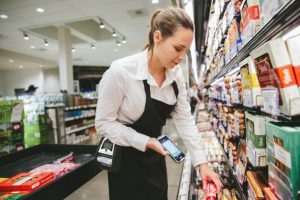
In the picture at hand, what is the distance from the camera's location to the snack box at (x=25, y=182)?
1.16 meters

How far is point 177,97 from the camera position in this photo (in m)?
1.58

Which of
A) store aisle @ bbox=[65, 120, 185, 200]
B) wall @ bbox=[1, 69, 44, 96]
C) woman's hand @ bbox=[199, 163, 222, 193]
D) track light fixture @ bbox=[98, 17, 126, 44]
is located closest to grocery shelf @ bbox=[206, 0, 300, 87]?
woman's hand @ bbox=[199, 163, 222, 193]

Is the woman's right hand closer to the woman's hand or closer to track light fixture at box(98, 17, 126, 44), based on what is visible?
the woman's hand

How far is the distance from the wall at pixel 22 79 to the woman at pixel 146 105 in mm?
15577

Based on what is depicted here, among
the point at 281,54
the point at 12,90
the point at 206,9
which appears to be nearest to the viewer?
the point at 281,54

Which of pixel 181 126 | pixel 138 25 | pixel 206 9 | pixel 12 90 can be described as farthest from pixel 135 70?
pixel 12 90

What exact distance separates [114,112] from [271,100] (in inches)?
32.0

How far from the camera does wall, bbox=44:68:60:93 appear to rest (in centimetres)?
1548

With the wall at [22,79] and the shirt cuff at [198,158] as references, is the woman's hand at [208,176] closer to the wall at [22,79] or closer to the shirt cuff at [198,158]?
the shirt cuff at [198,158]

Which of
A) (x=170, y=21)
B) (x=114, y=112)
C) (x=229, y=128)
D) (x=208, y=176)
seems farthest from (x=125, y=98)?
(x=229, y=128)

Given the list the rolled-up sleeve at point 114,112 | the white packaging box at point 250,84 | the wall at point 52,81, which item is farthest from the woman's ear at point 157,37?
the wall at point 52,81

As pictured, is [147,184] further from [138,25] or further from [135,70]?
[138,25]

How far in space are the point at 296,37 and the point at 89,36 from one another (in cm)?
887

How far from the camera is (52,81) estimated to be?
15.5 m
